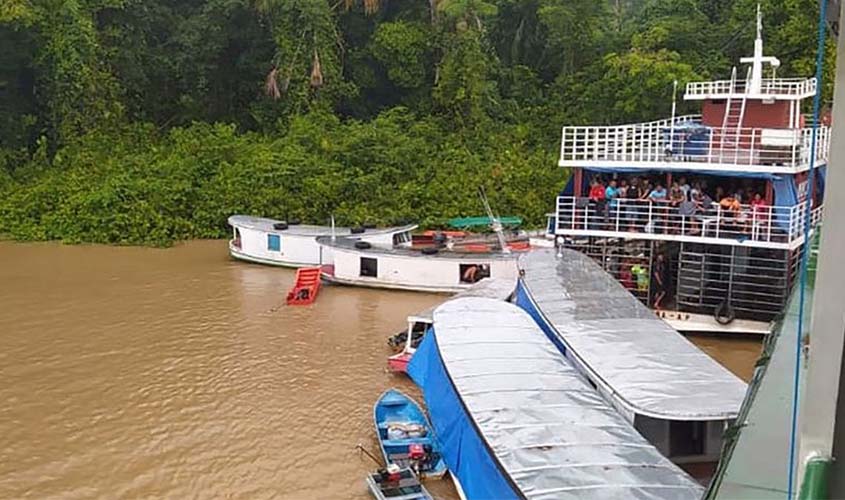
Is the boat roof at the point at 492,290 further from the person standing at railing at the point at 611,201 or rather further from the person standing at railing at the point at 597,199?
the person standing at railing at the point at 611,201

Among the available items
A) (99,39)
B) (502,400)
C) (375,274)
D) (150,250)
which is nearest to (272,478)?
(502,400)

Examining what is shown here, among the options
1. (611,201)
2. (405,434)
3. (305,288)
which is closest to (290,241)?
(305,288)

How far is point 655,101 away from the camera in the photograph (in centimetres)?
2908

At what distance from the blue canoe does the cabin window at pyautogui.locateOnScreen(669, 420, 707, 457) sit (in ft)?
8.21

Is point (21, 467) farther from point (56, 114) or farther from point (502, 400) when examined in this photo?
point (56, 114)

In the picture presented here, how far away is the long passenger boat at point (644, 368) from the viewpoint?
812cm

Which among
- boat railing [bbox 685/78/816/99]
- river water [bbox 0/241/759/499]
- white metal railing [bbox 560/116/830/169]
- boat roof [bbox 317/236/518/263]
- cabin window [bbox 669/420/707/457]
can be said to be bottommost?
river water [bbox 0/241/759/499]

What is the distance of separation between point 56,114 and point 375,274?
17.7 meters

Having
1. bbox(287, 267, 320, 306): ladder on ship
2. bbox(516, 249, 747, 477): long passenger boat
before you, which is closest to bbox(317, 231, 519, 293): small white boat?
bbox(287, 267, 320, 306): ladder on ship

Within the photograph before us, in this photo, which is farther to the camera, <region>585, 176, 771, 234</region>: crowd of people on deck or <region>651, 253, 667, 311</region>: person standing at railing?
<region>651, 253, 667, 311</region>: person standing at railing

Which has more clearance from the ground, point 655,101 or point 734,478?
point 655,101

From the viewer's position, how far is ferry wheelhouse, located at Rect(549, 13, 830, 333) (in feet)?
45.4

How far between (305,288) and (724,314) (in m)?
8.18

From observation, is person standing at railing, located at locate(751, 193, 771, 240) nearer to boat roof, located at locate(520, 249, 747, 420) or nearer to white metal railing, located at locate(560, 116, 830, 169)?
white metal railing, located at locate(560, 116, 830, 169)
